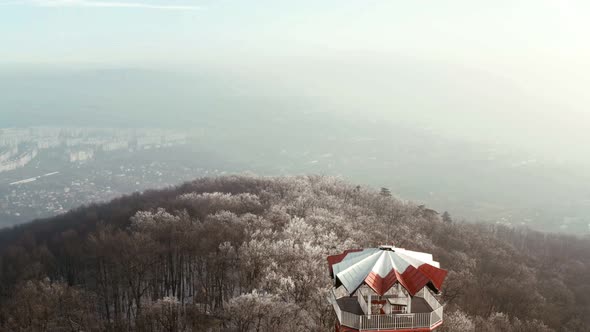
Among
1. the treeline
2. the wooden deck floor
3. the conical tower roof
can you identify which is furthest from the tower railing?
the treeline

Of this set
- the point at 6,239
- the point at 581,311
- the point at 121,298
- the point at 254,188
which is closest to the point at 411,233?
the point at 581,311

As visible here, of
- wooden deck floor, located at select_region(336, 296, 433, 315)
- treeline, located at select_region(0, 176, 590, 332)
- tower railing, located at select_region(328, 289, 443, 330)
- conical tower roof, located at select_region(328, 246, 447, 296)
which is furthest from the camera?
treeline, located at select_region(0, 176, 590, 332)

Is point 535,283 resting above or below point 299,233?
below

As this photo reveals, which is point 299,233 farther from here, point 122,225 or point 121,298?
point 122,225

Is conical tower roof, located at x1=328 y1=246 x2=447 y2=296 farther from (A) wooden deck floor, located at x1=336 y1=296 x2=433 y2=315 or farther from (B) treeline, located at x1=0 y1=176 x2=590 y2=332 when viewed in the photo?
(B) treeline, located at x1=0 y1=176 x2=590 y2=332

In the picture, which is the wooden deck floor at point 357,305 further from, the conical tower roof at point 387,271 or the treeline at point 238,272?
the treeline at point 238,272

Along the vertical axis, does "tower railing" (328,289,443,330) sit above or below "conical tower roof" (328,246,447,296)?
below
